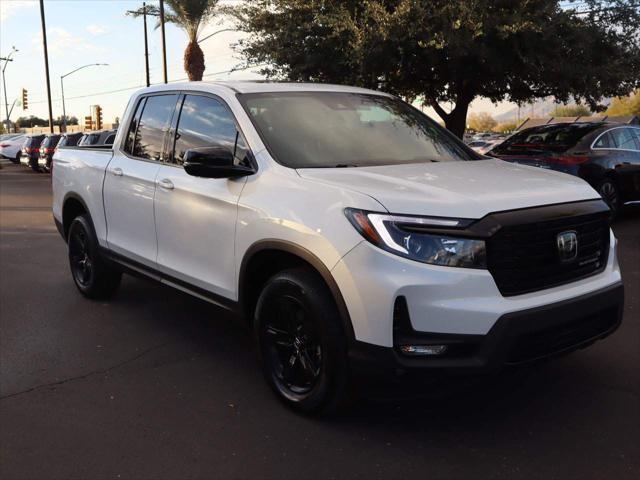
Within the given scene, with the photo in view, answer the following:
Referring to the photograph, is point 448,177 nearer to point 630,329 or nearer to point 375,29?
point 630,329

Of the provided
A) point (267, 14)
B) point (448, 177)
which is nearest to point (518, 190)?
point (448, 177)

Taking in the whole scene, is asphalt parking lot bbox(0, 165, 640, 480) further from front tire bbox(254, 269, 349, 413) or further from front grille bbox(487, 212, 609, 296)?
front grille bbox(487, 212, 609, 296)

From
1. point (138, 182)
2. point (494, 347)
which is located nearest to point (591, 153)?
point (138, 182)

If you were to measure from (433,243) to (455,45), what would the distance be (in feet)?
35.0

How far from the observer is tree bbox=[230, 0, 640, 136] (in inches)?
506

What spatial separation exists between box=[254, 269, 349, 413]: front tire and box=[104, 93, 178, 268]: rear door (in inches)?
54.1

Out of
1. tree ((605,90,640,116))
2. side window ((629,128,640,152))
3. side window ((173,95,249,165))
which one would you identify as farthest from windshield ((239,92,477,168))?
tree ((605,90,640,116))

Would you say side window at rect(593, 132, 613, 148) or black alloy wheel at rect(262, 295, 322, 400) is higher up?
side window at rect(593, 132, 613, 148)

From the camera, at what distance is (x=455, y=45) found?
12734 millimetres

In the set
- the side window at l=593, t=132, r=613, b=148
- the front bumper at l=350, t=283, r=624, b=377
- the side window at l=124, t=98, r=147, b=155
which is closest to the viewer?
the front bumper at l=350, t=283, r=624, b=377

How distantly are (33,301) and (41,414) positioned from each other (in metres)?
2.66

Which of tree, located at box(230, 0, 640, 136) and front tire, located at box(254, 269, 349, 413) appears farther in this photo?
tree, located at box(230, 0, 640, 136)

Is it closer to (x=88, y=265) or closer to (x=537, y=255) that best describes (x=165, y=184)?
(x=88, y=265)

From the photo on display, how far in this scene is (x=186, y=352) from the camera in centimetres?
466
